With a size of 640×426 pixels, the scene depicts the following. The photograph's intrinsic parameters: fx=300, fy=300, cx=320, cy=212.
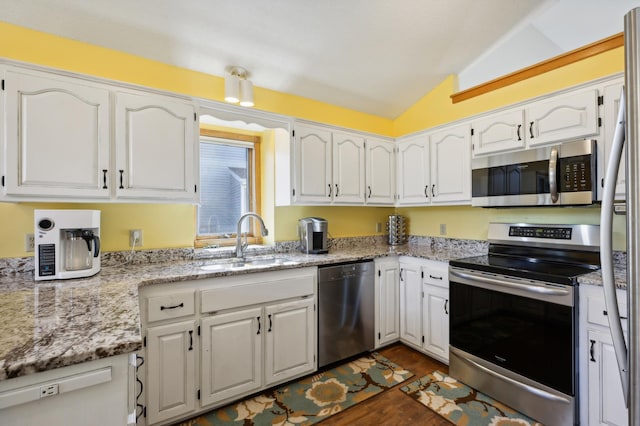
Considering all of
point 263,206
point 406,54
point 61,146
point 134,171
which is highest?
point 406,54

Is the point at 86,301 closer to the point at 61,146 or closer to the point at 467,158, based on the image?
the point at 61,146

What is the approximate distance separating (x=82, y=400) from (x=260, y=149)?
99.2 inches

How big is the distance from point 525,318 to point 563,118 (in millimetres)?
1408

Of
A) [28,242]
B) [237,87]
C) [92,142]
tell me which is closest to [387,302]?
[237,87]

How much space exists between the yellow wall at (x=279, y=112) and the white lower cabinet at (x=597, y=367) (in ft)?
2.45

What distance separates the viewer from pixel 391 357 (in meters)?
2.67

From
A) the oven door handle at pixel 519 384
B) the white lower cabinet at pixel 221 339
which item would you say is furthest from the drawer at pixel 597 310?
the white lower cabinet at pixel 221 339

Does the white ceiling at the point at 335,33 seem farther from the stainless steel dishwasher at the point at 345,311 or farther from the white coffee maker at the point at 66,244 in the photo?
the stainless steel dishwasher at the point at 345,311

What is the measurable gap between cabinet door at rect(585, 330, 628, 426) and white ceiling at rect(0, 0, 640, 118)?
209cm

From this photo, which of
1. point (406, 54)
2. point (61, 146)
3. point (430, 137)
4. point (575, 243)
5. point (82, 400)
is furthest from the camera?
point (430, 137)

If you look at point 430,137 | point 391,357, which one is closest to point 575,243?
point 430,137

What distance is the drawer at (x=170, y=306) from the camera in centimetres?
173

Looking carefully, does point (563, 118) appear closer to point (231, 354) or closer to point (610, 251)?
point (610, 251)

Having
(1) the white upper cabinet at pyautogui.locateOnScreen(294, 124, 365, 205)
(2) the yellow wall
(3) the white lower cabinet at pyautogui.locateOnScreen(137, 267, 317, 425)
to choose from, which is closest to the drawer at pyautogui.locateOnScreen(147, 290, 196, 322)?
(3) the white lower cabinet at pyautogui.locateOnScreen(137, 267, 317, 425)
